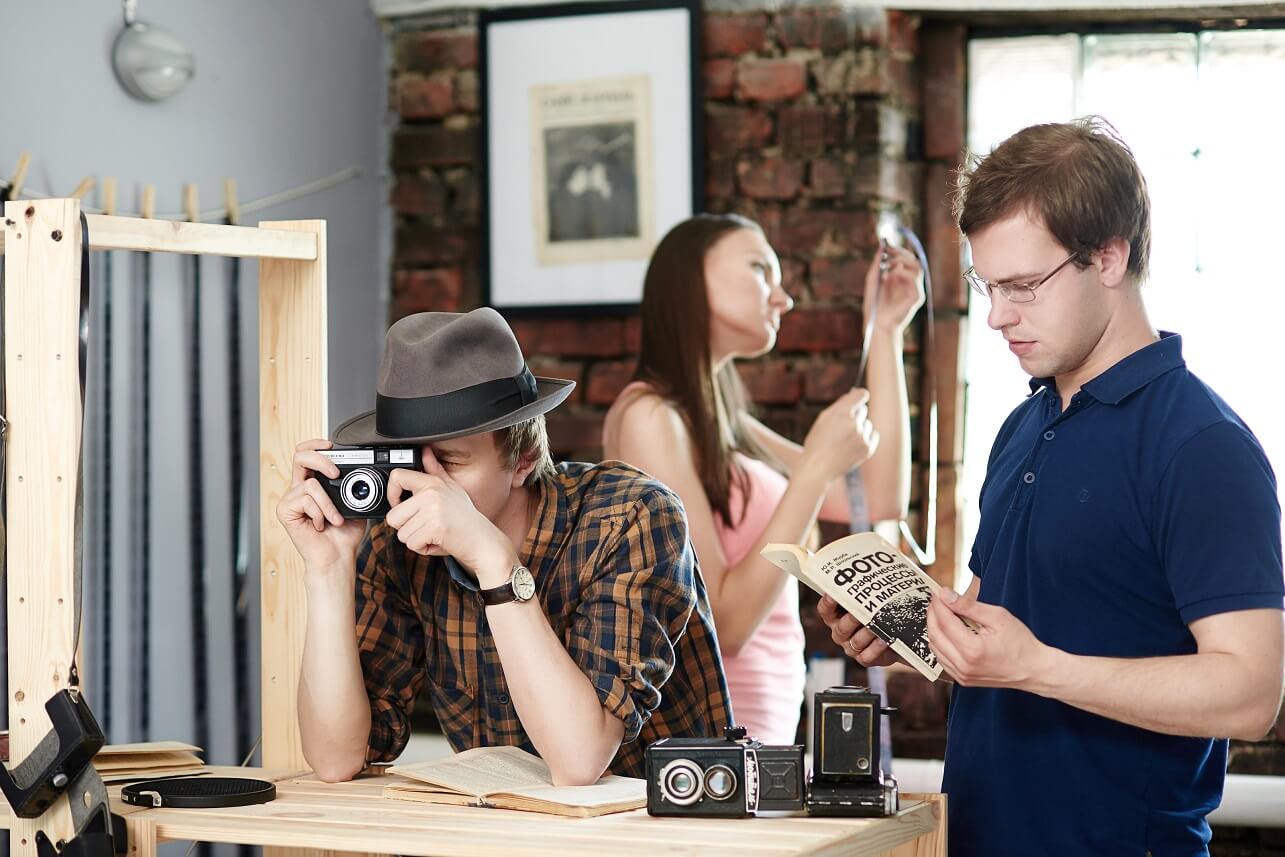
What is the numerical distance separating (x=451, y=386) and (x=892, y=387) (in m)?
1.23

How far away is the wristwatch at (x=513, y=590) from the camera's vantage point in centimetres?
153

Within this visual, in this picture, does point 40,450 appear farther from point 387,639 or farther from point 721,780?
point 721,780

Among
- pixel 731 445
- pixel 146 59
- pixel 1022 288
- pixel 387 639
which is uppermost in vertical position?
pixel 146 59

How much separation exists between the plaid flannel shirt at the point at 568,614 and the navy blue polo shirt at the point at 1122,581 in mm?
352

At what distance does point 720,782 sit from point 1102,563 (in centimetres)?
41

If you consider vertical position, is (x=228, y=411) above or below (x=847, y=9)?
below

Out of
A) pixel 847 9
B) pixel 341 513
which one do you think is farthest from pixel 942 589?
pixel 847 9

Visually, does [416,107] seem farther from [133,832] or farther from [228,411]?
[133,832]

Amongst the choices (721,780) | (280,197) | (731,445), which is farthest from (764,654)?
(280,197)

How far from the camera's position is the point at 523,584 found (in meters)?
1.54

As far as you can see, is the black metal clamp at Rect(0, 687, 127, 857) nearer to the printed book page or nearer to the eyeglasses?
the printed book page

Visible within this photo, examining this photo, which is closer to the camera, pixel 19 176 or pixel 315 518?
pixel 315 518

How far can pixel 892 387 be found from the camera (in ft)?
8.79

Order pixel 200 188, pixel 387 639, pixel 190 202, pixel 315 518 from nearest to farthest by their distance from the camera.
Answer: pixel 315 518 < pixel 387 639 < pixel 190 202 < pixel 200 188
